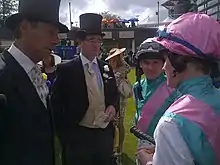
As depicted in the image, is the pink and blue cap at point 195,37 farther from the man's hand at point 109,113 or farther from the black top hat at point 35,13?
the man's hand at point 109,113

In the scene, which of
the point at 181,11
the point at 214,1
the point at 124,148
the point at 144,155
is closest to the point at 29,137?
the point at 144,155

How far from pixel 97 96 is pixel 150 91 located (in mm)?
1108

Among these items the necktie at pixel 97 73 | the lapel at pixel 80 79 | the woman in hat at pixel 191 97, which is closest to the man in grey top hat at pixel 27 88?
the woman in hat at pixel 191 97

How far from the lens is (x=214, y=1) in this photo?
4.46 meters

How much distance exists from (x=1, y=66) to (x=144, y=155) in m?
1.10

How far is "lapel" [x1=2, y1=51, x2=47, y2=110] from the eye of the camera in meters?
2.62

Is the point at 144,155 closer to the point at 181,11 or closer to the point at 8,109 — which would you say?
the point at 8,109

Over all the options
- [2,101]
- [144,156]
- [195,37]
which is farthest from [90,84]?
[195,37]

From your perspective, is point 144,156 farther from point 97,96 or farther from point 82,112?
point 97,96

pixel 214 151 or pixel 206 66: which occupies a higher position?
pixel 206 66

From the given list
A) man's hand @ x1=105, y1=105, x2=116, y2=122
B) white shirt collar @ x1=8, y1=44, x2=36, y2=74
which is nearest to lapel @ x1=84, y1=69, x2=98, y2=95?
man's hand @ x1=105, y1=105, x2=116, y2=122

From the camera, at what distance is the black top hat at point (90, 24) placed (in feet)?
15.6


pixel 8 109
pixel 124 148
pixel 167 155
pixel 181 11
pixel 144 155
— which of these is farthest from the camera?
pixel 124 148

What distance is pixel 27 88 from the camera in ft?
8.74
